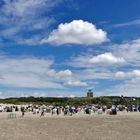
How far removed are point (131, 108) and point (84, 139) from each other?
193ft

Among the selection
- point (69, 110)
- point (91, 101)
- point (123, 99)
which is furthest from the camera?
point (91, 101)

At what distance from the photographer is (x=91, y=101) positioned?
6078 inches

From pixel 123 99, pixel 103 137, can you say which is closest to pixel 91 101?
pixel 123 99

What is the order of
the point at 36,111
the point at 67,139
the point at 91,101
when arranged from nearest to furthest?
the point at 67,139, the point at 36,111, the point at 91,101

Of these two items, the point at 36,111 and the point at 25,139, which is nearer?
the point at 25,139

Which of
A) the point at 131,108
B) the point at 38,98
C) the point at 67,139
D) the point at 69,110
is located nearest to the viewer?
the point at 67,139

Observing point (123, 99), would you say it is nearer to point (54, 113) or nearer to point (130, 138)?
point (54, 113)

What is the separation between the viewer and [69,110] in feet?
233

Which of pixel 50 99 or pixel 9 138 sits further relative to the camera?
pixel 50 99

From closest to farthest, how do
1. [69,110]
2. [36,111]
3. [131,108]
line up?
[69,110] < [36,111] < [131,108]

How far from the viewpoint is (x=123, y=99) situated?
14325 cm

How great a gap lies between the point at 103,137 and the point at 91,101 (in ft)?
417

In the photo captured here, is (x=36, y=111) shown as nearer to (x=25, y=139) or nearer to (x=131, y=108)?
(x=131, y=108)

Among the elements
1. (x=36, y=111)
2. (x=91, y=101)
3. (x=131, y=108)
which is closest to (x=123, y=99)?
(x=91, y=101)
